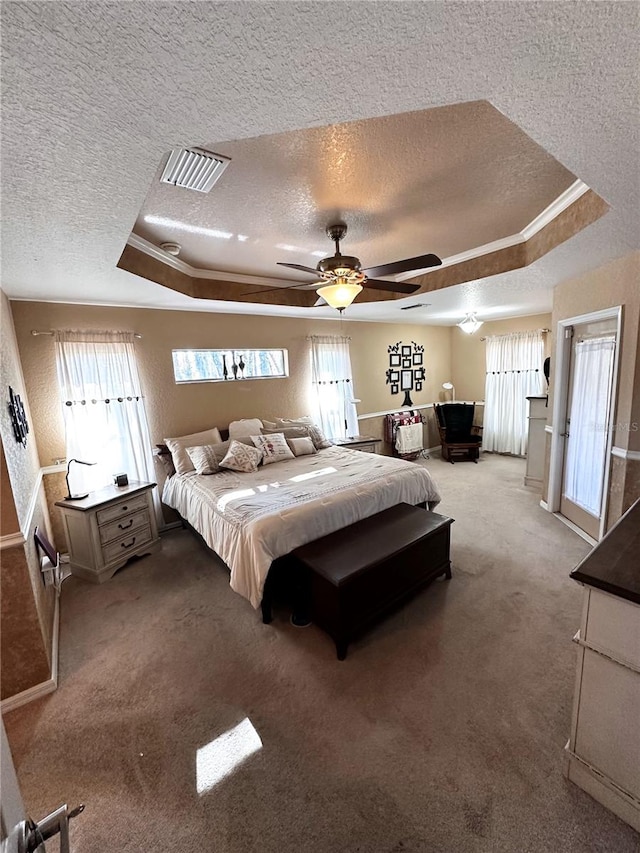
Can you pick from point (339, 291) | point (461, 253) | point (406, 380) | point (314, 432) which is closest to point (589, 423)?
point (461, 253)

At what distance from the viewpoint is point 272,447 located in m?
3.82

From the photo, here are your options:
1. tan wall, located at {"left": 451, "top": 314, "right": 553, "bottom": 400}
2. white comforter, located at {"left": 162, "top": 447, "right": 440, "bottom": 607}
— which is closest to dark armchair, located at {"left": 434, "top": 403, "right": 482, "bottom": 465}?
tan wall, located at {"left": 451, "top": 314, "right": 553, "bottom": 400}

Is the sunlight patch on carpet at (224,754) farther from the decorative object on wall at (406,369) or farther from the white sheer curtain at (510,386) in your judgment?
the white sheer curtain at (510,386)

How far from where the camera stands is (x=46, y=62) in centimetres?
81

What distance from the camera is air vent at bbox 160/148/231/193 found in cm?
153

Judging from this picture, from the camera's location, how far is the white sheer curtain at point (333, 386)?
493 centimetres

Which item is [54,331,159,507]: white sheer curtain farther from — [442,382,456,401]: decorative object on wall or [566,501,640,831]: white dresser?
[442,382,456,401]: decorative object on wall

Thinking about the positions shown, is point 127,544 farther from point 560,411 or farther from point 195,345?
point 560,411

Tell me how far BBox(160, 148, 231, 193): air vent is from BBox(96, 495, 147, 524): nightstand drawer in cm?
248

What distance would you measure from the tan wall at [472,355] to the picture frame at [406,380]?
3.77ft

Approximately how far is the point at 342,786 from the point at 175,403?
3.45m

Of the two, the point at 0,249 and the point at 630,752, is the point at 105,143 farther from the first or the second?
the point at 630,752

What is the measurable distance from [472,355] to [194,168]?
5.94m

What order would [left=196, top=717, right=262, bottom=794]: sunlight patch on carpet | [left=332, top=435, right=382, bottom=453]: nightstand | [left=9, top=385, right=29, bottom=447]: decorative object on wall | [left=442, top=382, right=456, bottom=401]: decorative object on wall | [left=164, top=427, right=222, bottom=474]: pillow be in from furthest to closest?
[left=442, top=382, right=456, bottom=401]: decorative object on wall → [left=332, top=435, right=382, bottom=453]: nightstand → [left=164, top=427, right=222, bottom=474]: pillow → [left=9, top=385, right=29, bottom=447]: decorative object on wall → [left=196, top=717, right=262, bottom=794]: sunlight patch on carpet
